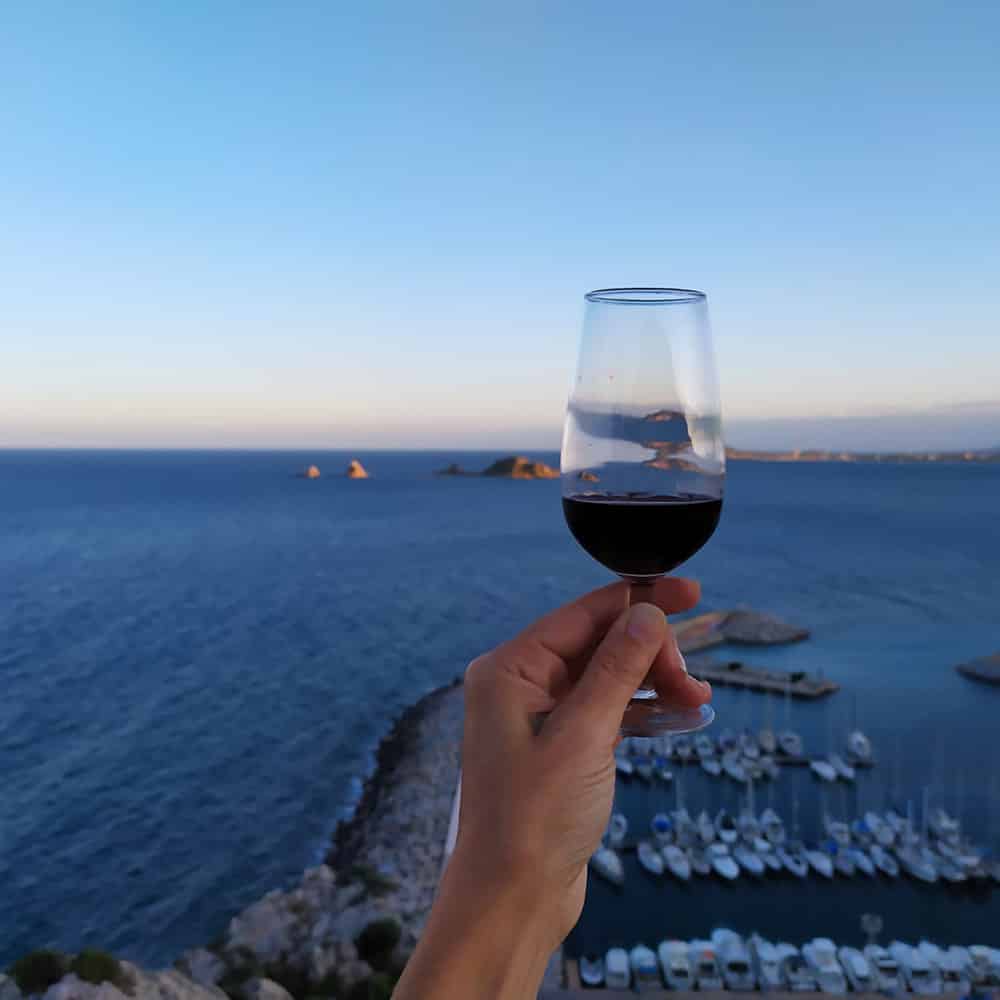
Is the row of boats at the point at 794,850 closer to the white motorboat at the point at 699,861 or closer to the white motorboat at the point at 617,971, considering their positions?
the white motorboat at the point at 699,861

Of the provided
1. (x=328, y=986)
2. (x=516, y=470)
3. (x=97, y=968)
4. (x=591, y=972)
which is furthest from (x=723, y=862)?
(x=516, y=470)

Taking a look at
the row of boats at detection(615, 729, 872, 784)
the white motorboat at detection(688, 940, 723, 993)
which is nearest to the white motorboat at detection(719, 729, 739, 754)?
the row of boats at detection(615, 729, 872, 784)

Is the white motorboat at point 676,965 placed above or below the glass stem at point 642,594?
below

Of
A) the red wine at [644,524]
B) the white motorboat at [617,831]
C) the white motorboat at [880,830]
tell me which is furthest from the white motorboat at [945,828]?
the red wine at [644,524]

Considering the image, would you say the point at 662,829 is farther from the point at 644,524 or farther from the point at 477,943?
the point at 477,943

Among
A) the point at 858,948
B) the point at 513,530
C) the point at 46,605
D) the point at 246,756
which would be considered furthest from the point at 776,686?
the point at 513,530

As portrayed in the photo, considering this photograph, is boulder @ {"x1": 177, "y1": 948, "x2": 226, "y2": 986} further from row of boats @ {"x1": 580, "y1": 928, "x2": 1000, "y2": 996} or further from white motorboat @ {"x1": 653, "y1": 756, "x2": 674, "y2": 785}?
white motorboat @ {"x1": 653, "y1": 756, "x2": 674, "y2": 785}
